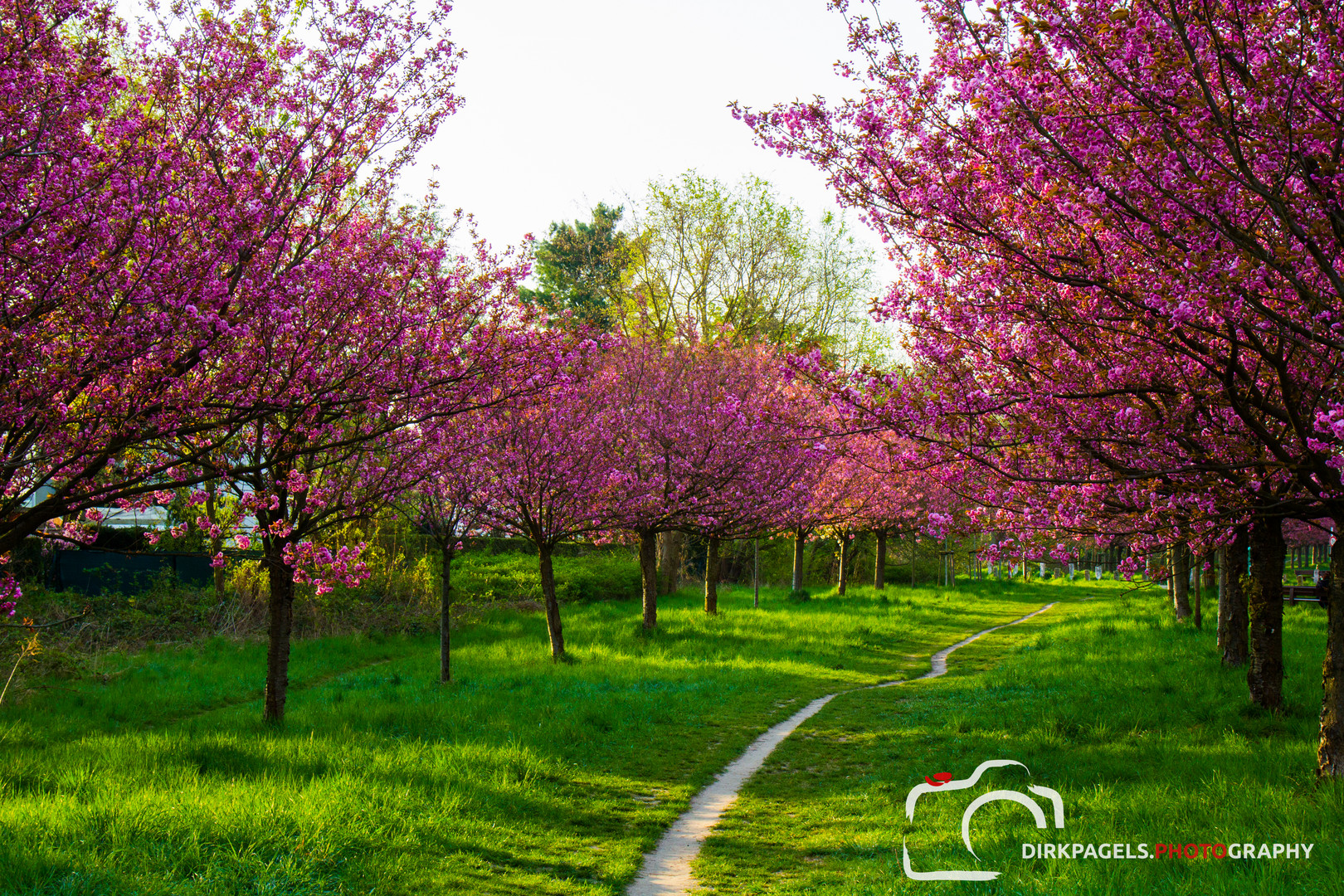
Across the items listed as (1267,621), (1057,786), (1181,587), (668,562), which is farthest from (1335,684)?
(668,562)

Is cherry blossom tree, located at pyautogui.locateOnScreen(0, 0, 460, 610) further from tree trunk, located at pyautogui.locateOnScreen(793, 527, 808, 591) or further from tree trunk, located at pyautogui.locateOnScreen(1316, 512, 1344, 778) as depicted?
tree trunk, located at pyautogui.locateOnScreen(793, 527, 808, 591)

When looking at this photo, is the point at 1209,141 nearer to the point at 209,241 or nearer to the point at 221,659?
the point at 209,241

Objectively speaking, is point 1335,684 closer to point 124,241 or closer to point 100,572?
point 124,241

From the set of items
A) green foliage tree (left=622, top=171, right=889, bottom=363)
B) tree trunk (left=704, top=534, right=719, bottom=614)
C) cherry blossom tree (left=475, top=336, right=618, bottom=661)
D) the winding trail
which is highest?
green foliage tree (left=622, top=171, right=889, bottom=363)

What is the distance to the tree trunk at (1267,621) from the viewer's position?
408 inches

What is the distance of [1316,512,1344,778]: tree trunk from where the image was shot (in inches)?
281

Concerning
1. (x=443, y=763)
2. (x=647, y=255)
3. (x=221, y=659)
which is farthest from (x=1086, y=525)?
(x=647, y=255)

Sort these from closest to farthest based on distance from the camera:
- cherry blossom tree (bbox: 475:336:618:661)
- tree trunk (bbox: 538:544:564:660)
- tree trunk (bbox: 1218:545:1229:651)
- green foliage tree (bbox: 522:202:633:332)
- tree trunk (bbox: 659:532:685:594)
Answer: tree trunk (bbox: 1218:545:1229:651) → cherry blossom tree (bbox: 475:336:618:661) → tree trunk (bbox: 538:544:564:660) → tree trunk (bbox: 659:532:685:594) → green foliage tree (bbox: 522:202:633:332)

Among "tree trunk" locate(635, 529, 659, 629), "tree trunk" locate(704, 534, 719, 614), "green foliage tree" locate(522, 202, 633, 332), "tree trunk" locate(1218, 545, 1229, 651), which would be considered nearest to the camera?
"tree trunk" locate(1218, 545, 1229, 651)

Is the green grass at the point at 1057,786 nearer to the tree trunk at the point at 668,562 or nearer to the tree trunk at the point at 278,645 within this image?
the tree trunk at the point at 278,645

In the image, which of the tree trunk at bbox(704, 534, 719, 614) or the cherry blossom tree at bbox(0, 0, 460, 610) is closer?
the cherry blossom tree at bbox(0, 0, 460, 610)

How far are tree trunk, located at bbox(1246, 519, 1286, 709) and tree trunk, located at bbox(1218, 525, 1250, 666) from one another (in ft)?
9.59

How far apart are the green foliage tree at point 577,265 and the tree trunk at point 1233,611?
27.9 metres

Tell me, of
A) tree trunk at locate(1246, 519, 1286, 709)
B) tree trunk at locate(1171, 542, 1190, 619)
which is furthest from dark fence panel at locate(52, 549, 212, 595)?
tree trunk at locate(1171, 542, 1190, 619)
